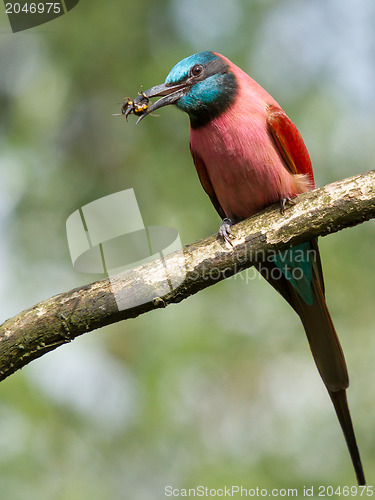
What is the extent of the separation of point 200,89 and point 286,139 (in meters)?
0.65

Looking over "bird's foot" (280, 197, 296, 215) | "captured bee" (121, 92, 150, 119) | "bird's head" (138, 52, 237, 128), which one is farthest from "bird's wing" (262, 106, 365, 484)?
"captured bee" (121, 92, 150, 119)

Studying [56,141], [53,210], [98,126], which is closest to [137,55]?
[98,126]

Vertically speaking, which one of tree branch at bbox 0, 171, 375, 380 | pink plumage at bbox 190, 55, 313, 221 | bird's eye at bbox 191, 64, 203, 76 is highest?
bird's eye at bbox 191, 64, 203, 76

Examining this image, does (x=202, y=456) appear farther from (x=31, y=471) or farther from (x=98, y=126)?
(x=98, y=126)

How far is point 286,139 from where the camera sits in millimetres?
3498

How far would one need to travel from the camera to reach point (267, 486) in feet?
15.0

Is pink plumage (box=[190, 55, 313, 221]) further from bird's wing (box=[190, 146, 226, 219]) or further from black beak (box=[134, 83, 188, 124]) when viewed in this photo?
black beak (box=[134, 83, 188, 124])

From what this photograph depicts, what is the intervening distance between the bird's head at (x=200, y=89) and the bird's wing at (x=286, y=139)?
0.30 metres

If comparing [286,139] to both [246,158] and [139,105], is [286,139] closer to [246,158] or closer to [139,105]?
[246,158]

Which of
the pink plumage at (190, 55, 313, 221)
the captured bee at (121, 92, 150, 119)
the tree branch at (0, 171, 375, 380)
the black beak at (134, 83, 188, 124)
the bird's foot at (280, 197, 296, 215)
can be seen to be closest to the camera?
the tree branch at (0, 171, 375, 380)

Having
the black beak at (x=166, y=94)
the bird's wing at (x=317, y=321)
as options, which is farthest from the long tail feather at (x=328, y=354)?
the black beak at (x=166, y=94)

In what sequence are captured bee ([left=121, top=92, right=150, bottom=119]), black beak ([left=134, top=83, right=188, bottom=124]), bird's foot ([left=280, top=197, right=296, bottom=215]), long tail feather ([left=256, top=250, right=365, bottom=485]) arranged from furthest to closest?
captured bee ([left=121, top=92, right=150, bottom=119])
black beak ([left=134, top=83, right=188, bottom=124])
long tail feather ([left=256, top=250, right=365, bottom=485])
bird's foot ([left=280, top=197, right=296, bottom=215])

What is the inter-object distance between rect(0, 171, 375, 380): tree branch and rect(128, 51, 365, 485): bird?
1.56ft

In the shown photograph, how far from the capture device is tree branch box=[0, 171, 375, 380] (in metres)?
2.78
